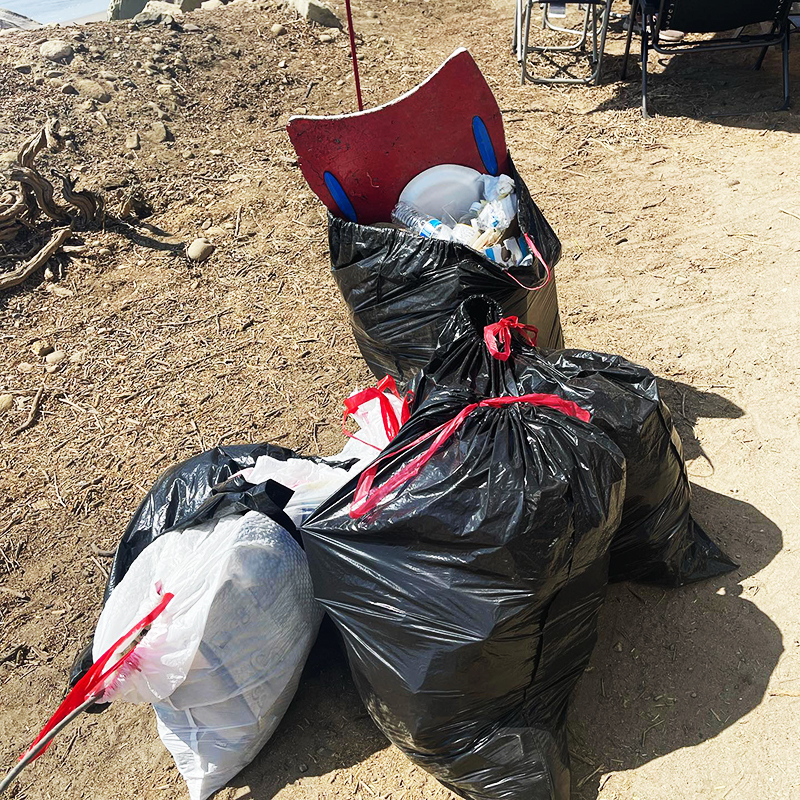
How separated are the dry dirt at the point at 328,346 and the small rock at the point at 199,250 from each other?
0.05 m

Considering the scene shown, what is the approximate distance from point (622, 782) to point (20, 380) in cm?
264

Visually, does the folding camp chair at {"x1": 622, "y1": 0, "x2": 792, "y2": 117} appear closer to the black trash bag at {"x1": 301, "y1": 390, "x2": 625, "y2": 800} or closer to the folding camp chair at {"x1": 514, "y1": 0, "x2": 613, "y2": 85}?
the folding camp chair at {"x1": 514, "y1": 0, "x2": 613, "y2": 85}

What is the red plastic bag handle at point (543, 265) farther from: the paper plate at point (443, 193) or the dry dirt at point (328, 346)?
the dry dirt at point (328, 346)

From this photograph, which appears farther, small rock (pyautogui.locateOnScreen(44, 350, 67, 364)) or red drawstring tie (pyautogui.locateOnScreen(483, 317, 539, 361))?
small rock (pyautogui.locateOnScreen(44, 350, 67, 364))

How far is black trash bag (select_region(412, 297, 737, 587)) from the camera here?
1.84 m

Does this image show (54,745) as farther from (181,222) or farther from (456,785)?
(181,222)

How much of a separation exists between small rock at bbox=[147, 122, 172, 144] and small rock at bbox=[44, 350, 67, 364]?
5.74ft

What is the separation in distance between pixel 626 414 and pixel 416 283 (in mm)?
799

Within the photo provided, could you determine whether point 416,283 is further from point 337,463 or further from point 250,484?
point 250,484

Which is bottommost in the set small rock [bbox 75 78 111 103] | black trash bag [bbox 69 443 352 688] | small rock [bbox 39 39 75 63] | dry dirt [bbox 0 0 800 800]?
dry dirt [bbox 0 0 800 800]

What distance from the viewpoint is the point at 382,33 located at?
5.95m

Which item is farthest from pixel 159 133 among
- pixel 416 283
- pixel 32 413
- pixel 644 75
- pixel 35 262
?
pixel 644 75

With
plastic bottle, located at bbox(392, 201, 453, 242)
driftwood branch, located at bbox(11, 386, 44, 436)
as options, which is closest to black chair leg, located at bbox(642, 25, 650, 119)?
plastic bottle, located at bbox(392, 201, 453, 242)

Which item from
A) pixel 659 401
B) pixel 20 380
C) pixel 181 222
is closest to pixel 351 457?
pixel 659 401
